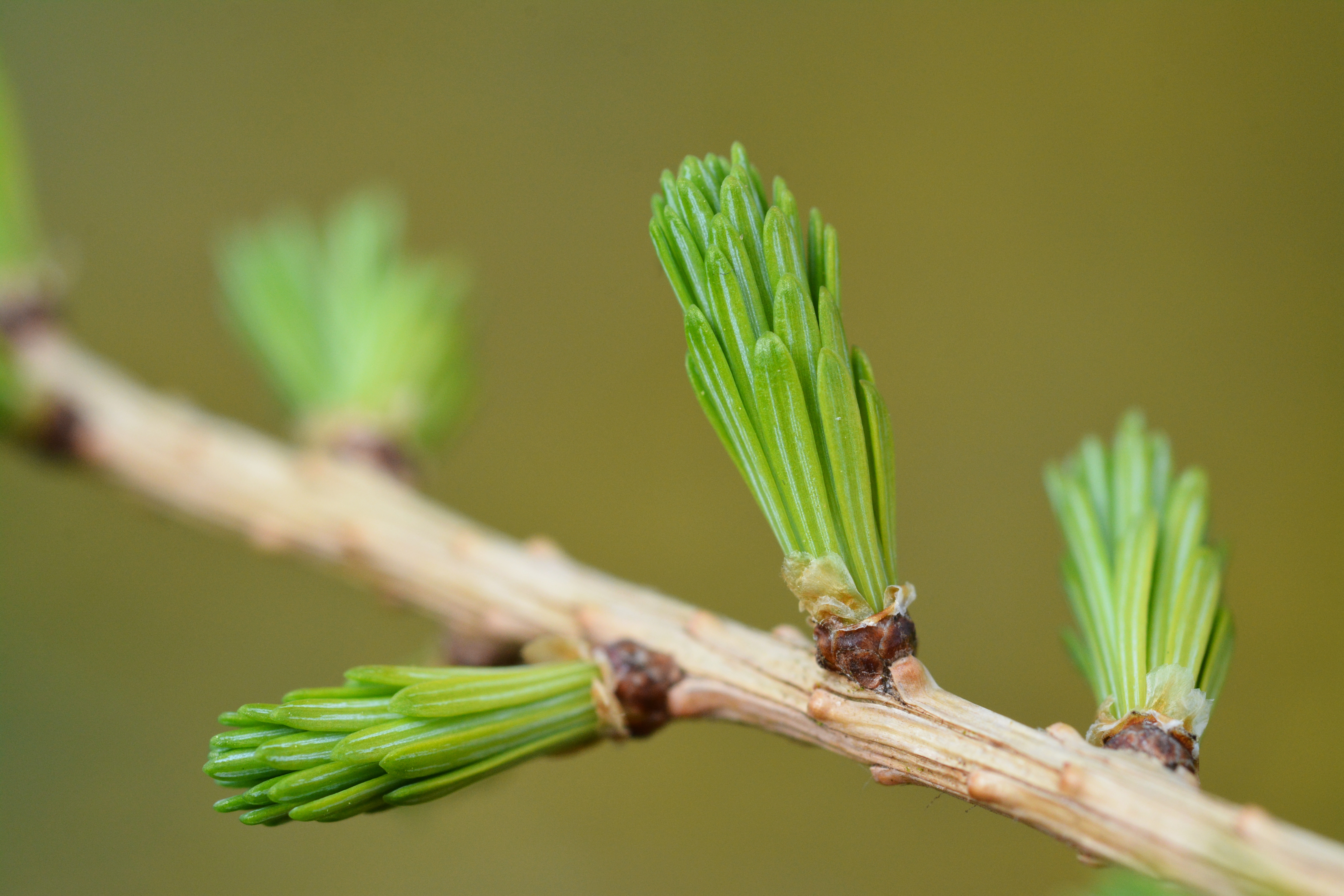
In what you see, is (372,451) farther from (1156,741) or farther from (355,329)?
(1156,741)

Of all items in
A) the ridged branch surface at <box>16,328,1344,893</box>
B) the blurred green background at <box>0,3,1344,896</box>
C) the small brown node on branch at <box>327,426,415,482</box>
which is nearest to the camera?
the ridged branch surface at <box>16,328,1344,893</box>

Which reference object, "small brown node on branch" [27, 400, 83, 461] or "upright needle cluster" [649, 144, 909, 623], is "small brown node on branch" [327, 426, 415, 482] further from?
"upright needle cluster" [649, 144, 909, 623]

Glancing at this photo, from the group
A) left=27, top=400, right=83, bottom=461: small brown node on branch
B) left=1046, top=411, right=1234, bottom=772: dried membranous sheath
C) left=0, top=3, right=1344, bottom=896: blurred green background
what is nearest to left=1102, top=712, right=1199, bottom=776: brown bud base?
left=1046, top=411, right=1234, bottom=772: dried membranous sheath

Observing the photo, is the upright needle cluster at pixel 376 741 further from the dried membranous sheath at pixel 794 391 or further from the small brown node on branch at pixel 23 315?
the small brown node on branch at pixel 23 315

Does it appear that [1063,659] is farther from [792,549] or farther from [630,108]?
[792,549]

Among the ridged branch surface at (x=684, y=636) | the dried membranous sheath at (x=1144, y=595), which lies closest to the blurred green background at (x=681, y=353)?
the ridged branch surface at (x=684, y=636)

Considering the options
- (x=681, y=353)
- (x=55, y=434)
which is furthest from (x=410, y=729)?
(x=681, y=353)
